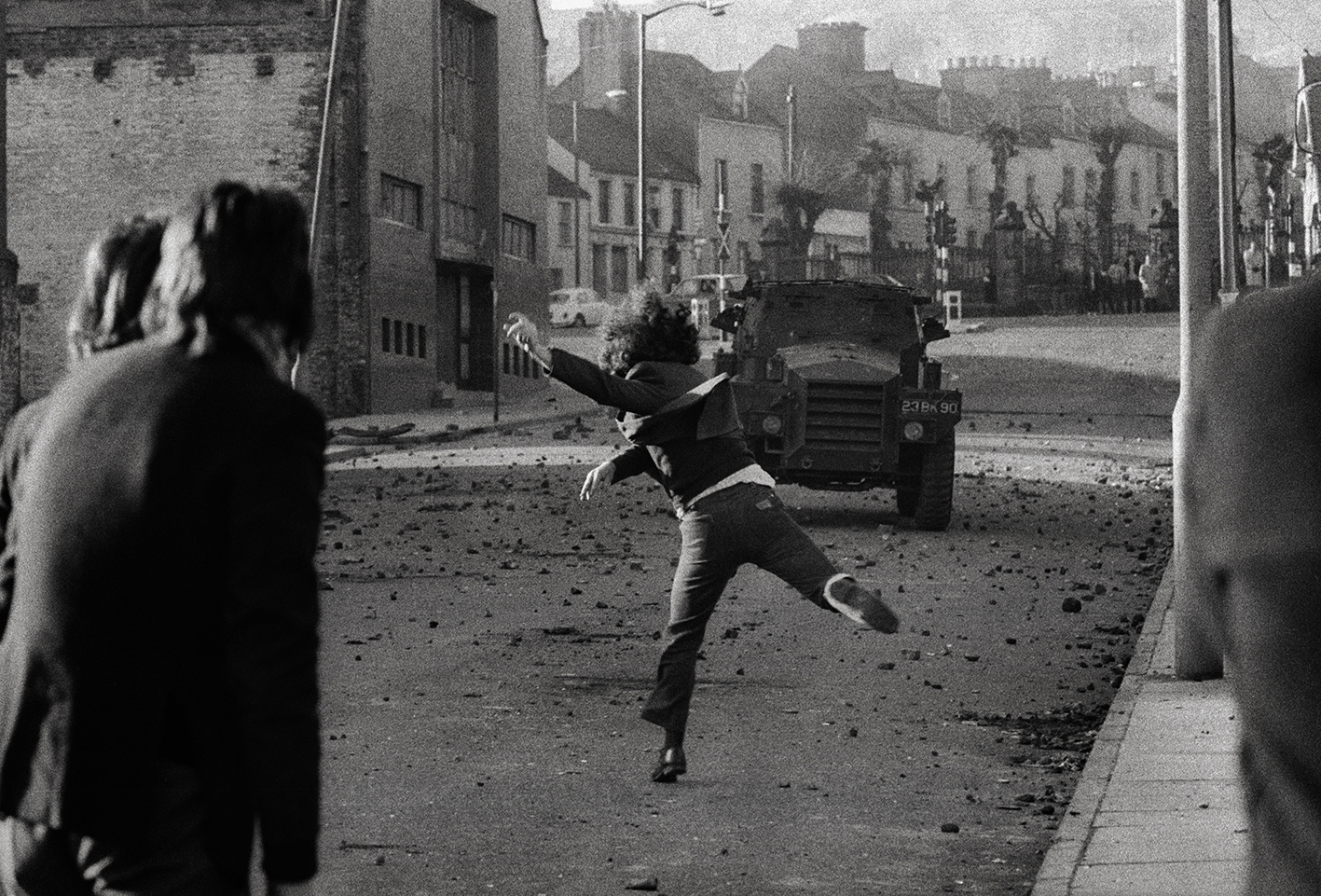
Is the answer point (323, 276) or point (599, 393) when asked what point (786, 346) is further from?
point (323, 276)

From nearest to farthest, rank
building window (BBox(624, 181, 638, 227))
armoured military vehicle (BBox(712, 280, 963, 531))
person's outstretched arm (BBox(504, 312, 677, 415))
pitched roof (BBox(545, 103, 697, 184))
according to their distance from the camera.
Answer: person's outstretched arm (BBox(504, 312, 677, 415)) → armoured military vehicle (BBox(712, 280, 963, 531)) → pitched roof (BBox(545, 103, 697, 184)) → building window (BBox(624, 181, 638, 227))

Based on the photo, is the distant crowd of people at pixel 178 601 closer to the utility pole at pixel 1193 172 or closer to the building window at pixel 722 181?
the utility pole at pixel 1193 172

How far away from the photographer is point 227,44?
37000 mm

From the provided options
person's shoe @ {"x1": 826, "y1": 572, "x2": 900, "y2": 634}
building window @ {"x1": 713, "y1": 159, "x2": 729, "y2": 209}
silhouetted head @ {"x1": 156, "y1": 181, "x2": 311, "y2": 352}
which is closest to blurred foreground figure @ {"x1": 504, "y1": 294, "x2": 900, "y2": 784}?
person's shoe @ {"x1": 826, "y1": 572, "x2": 900, "y2": 634}

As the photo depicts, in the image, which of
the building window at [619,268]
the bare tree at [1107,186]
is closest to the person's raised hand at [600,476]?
the building window at [619,268]

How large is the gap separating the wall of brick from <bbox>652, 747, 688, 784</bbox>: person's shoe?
2996 centimetres

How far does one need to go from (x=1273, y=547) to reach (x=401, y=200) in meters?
38.0

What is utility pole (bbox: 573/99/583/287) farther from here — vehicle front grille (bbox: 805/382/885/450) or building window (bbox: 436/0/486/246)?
vehicle front grille (bbox: 805/382/885/450)

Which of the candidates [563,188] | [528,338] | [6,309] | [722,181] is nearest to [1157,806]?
[528,338]

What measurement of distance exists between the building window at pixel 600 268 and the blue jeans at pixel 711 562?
8223 cm

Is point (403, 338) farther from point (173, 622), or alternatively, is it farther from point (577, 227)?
point (577, 227)

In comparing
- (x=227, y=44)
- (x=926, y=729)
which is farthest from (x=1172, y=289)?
(x=926, y=729)

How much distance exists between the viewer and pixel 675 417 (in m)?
7.94

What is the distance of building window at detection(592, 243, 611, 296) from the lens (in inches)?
3553
